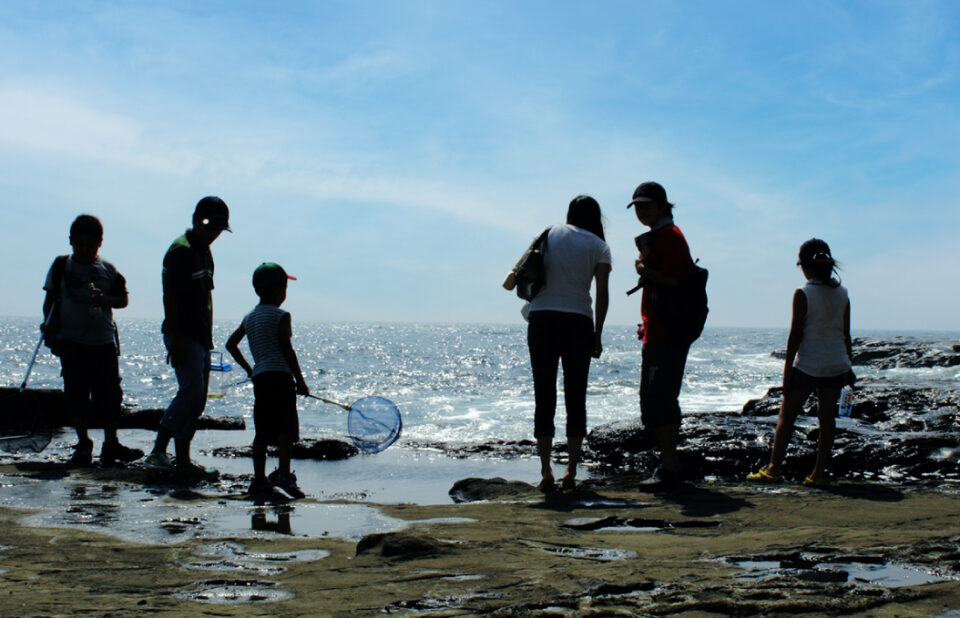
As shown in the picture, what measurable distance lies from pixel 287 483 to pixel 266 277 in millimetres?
1509

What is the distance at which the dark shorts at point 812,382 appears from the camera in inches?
243

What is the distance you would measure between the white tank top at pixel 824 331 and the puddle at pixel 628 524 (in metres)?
2.13

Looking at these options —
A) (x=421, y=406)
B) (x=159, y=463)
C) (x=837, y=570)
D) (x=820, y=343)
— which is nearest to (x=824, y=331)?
(x=820, y=343)

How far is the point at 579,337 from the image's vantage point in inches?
223

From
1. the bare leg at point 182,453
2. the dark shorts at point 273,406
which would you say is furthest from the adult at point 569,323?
the bare leg at point 182,453

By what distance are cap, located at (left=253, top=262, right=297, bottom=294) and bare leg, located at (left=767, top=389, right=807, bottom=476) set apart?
388cm

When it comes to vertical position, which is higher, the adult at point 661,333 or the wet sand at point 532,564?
the adult at point 661,333

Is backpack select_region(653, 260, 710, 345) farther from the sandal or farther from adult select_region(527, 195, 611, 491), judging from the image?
the sandal

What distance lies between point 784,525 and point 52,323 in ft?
18.8

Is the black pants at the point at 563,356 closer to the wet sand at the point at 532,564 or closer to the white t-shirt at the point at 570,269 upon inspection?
the white t-shirt at the point at 570,269

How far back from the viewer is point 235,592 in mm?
3072

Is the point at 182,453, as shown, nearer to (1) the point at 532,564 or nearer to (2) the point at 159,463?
(2) the point at 159,463

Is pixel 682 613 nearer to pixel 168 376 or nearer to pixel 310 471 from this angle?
pixel 310 471

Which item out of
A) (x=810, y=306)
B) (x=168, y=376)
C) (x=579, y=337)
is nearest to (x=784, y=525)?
(x=579, y=337)
